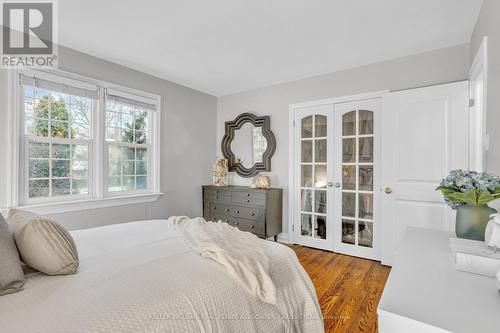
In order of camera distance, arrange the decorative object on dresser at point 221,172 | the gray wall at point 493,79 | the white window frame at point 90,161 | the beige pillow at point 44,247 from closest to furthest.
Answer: the beige pillow at point 44,247, the gray wall at point 493,79, the white window frame at point 90,161, the decorative object on dresser at point 221,172

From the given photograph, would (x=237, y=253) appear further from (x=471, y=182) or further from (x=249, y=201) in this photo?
(x=249, y=201)

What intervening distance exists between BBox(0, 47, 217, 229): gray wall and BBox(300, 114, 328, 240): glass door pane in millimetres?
1700

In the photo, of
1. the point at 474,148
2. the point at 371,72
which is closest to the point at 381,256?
the point at 474,148

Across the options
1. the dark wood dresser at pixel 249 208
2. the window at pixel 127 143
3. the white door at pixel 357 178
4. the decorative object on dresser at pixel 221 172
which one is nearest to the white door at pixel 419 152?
the white door at pixel 357 178

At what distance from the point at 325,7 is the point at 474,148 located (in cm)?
200

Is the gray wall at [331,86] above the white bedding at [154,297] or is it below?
above

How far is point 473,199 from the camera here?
1277 millimetres

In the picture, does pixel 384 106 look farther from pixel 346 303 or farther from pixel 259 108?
pixel 346 303

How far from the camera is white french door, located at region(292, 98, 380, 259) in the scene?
10.7 feet

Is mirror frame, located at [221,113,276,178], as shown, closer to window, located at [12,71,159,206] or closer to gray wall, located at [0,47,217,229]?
gray wall, located at [0,47,217,229]

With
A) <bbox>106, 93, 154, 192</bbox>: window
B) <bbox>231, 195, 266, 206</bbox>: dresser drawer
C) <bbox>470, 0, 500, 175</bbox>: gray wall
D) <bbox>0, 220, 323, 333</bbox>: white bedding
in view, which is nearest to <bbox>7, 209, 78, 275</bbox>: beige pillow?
<bbox>0, 220, 323, 333</bbox>: white bedding

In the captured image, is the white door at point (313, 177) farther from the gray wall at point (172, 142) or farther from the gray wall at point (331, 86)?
the gray wall at point (172, 142)

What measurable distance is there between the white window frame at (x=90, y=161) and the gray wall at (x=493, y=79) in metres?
3.56

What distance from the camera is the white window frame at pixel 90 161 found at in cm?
247
